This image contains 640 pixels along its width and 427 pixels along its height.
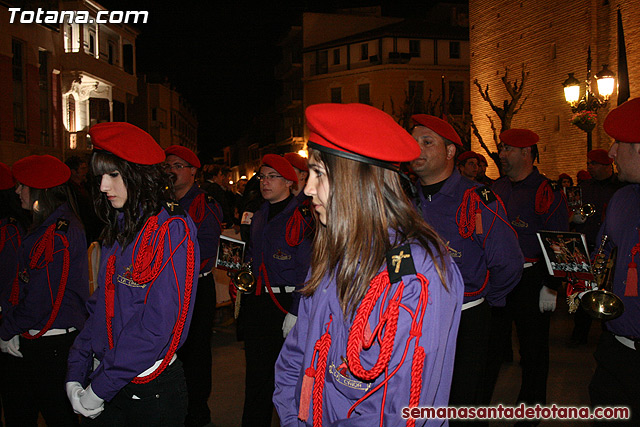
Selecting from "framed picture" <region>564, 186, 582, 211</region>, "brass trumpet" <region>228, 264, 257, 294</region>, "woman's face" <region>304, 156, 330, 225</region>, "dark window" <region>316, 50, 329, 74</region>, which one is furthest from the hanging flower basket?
"dark window" <region>316, 50, 329, 74</region>

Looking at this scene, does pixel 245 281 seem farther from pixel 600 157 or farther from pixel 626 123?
pixel 600 157

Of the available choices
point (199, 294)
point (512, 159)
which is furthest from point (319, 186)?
point (512, 159)

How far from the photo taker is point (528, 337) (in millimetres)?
5441

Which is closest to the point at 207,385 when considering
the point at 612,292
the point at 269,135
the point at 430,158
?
the point at 430,158

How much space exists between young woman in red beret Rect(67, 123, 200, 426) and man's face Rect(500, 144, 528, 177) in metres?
4.23

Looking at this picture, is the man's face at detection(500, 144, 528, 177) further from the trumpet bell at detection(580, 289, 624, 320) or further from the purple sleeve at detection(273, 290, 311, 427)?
the purple sleeve at detection(273, 290, 311, 427)

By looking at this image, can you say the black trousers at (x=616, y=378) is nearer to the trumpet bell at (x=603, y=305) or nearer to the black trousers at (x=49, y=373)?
the trumpet bell at (x=603, y=305)

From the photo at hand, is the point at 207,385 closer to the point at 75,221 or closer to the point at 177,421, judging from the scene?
the point at 75,221

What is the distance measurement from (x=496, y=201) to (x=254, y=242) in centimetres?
236

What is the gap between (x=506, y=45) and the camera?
24.6 m

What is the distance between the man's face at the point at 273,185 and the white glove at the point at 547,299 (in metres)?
2.78

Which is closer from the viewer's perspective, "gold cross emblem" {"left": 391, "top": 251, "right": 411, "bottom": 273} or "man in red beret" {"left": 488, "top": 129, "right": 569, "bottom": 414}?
"gold cross emblem" {"left": 391, "top": 251, "right": 411, "bottom": 273}

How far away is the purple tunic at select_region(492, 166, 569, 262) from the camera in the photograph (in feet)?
19.6

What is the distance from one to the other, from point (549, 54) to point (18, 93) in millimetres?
20927
